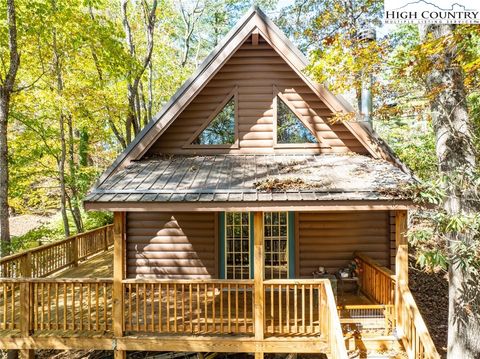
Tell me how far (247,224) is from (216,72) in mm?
3952

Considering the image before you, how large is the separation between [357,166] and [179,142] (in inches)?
179

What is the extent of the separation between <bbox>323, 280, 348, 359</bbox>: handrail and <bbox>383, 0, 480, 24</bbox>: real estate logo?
5046 mm

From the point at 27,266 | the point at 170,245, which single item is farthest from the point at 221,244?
the point at 27,266

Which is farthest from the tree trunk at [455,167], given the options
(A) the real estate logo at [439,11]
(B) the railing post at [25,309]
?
(B) the railing post at [25,309]

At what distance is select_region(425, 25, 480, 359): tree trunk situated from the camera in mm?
5555

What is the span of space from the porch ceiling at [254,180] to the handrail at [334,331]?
1.75 metres

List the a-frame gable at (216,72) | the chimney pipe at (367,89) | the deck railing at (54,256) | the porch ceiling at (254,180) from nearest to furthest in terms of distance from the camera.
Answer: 1. the porch ceiling at (254,180)
2. the a-frame gable at (216,72)
3. the deck railing at (54,256)
4. the chimney pipe at (367,89)

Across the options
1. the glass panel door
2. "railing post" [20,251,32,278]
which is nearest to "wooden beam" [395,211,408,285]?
the glass panel door

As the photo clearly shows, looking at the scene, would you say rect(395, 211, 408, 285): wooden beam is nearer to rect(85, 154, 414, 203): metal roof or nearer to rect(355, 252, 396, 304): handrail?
rect(355, 252, 396, 304): handrail

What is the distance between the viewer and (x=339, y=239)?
856cm

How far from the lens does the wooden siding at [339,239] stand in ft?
28.0

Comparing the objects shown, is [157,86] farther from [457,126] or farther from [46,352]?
[457,126]

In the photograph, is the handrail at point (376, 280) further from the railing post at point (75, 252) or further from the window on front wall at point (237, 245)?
the railing post at point (75, 252)

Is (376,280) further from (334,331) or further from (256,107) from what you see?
(256,107)
